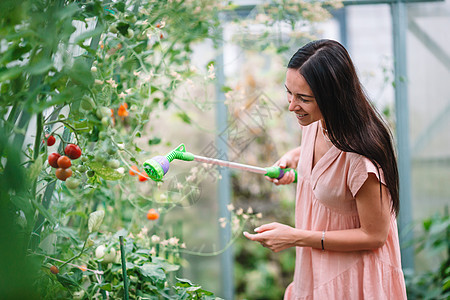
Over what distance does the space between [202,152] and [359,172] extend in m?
1.32

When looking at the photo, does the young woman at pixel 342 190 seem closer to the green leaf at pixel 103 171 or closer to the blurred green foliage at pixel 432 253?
the green leaf at pixel 103 171

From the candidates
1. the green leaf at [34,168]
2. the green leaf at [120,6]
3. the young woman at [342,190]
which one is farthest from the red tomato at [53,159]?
the young woman at [342,190]

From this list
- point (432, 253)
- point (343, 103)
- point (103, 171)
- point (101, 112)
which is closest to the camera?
point (101, 112)

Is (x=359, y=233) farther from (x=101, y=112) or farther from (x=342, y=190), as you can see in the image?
(x=101, y=112)

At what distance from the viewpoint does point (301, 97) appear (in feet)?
3.33

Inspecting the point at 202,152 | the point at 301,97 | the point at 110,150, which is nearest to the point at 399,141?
the point at 202,152

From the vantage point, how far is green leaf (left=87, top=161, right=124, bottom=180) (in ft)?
2.95

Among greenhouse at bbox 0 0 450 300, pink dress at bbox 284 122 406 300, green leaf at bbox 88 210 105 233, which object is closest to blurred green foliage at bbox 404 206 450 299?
greenhouse at bbox 0 0 450 300

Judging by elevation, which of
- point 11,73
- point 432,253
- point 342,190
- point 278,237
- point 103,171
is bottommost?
point 432,253

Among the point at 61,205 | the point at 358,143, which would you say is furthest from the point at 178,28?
the point at 358,143

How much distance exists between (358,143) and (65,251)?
30.3 inches

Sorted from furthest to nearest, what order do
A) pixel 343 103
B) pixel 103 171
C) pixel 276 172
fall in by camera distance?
pixel 276 172
pixel 343 103
pixel 103 171

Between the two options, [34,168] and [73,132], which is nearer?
[34,168]

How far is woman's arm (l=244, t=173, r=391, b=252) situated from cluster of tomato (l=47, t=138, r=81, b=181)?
45 cm
